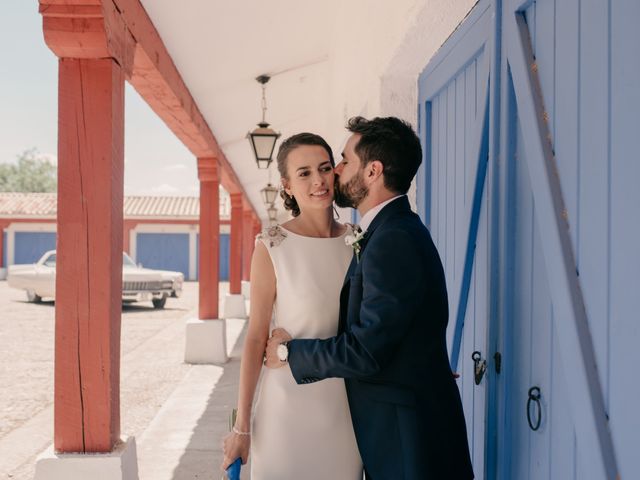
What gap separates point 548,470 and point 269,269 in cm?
103

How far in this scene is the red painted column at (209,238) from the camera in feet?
28.2

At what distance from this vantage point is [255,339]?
2.02m

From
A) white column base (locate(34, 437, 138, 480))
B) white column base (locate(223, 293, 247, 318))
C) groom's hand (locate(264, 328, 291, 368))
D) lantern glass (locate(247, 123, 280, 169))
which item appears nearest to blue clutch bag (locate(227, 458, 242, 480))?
groom's hand (locate(264, 328, 291, 368))

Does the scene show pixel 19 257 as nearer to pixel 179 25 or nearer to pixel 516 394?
pixel 179 25

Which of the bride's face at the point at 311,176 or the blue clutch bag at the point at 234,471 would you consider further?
the bride's face at the point at 311,176

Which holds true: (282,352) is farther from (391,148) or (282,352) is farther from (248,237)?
(248,237)

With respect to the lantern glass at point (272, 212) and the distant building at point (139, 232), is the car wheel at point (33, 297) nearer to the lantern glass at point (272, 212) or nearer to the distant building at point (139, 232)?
the lantern glass at point (272, 212)

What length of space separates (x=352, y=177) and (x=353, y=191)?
0.15 ft

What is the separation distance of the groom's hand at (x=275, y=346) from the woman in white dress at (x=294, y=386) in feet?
0.12

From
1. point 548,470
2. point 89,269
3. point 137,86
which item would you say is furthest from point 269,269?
point 137,86

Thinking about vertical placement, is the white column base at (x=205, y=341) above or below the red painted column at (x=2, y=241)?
below

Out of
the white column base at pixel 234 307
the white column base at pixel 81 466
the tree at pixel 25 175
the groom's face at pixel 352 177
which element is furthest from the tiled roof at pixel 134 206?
the tree at pixel 25 175

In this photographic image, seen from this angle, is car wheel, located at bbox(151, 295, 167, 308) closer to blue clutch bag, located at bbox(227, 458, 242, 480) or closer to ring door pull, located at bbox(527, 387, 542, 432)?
blue clutch bag, located at bbox(227, 458, 242, 480)

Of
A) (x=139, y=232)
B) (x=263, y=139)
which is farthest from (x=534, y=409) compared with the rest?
(x=139, y=232)
